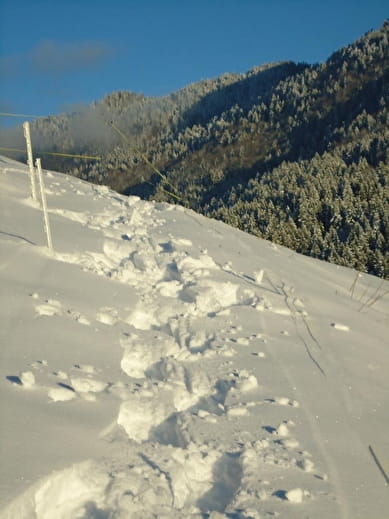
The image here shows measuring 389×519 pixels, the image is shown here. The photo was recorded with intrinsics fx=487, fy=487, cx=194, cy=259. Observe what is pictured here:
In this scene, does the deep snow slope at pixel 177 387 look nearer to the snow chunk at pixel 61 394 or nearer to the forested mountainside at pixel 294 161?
the snow chunk at pixel 61 394

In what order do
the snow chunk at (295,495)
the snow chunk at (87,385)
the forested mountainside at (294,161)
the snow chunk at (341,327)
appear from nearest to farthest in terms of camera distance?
the snow chunk at (295,495) → the snow chunk at (87,385) → the snow chunk at (341,327) → the forested mountainside at (294,161)

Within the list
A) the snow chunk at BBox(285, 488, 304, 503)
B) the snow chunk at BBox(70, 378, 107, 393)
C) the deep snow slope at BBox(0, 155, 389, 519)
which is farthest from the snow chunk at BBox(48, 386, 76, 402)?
the snow chunk at BBox(285, 488, 304, 503)

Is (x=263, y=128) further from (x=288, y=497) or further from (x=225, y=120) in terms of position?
(x=288, y=497)

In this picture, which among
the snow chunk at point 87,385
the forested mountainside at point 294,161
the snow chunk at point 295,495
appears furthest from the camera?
the forested mountainside at point 294,161

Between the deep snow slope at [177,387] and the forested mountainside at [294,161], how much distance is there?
42.3 metres

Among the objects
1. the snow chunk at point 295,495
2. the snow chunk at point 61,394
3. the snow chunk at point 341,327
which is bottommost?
the snow chunk at point 61,394

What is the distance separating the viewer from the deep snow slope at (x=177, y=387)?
3807mm

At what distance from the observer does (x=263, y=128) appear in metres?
165

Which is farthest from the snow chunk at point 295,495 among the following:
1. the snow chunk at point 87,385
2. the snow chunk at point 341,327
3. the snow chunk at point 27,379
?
the snow chunk at point 341,327

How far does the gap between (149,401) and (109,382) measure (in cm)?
48

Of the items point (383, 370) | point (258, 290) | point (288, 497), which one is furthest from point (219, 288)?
point (288, 497)

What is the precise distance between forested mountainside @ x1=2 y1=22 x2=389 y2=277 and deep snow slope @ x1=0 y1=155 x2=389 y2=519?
139ft

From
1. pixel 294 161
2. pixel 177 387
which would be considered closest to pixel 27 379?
pixel 177 387

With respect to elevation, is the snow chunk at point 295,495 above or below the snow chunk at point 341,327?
below
